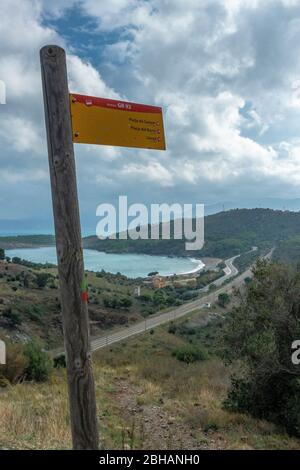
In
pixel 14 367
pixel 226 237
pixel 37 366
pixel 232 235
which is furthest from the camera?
pixel 226 237

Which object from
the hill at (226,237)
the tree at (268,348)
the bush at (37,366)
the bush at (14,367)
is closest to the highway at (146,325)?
the tree at (268,348)

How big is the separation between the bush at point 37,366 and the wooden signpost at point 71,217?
8417mm

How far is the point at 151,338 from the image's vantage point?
3966 cm

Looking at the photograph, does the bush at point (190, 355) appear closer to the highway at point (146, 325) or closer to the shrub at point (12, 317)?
the highway at point (146, 325)

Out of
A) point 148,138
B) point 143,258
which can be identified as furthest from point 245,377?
point 143,258

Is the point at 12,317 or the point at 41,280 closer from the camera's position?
the point at 12,317

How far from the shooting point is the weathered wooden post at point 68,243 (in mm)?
2709

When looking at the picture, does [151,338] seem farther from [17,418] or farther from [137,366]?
[17,418]

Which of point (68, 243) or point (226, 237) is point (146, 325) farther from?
point (226, 237)

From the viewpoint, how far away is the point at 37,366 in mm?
10469

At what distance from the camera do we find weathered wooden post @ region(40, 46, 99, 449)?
271 cm

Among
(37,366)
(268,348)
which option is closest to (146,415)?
(268,348)

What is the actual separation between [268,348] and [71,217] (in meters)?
6.72
